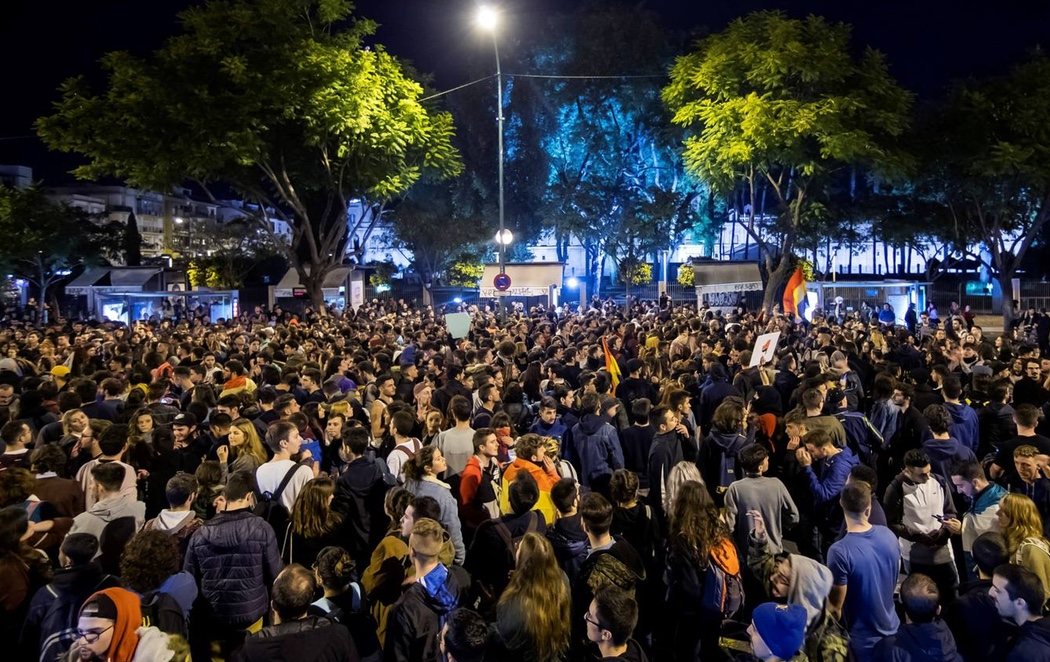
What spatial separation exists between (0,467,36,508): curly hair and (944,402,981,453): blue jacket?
742 cm

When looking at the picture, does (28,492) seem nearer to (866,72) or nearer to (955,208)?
(866,72)

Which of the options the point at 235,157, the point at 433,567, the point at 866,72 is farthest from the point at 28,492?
the point at 866,72

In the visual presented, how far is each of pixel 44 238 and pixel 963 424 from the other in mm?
44969

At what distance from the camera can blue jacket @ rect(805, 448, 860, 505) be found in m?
6.18

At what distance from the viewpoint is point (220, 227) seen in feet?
187

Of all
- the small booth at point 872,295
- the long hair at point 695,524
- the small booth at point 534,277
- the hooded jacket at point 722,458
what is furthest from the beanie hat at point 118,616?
the small booth at point 872,295

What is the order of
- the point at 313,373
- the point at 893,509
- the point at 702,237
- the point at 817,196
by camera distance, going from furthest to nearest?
the point at 702,237, the point at 817,196, the point at 313,373, the point at 893,509

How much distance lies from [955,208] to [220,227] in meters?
45.4

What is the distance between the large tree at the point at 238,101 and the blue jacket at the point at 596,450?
18863mm

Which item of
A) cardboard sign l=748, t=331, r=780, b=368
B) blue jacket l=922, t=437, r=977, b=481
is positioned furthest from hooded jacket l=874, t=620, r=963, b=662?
cardboard sign l=748, t=331, r=780, b=368

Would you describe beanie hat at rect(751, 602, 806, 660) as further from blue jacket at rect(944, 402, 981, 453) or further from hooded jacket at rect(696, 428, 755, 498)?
blue jacket at rect(944, 402, 981, 453)

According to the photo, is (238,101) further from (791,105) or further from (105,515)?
(105,515)

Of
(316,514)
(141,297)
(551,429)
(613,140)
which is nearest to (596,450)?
(551,429)

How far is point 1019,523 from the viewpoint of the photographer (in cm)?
461
